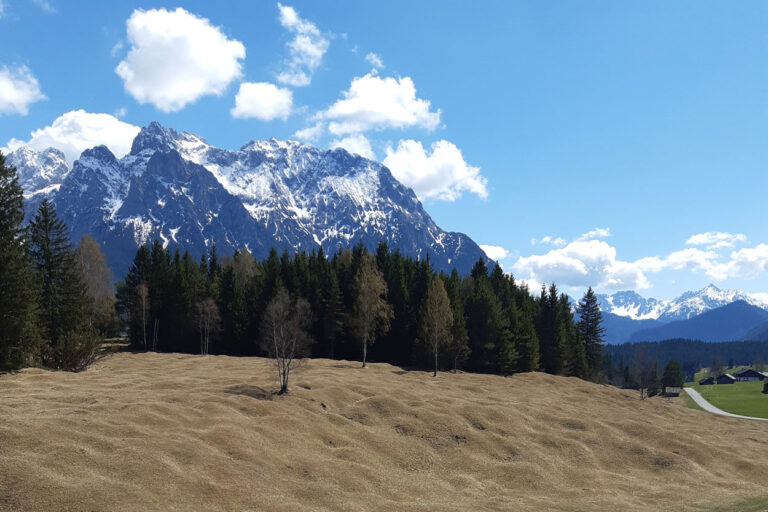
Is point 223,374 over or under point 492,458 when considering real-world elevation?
over

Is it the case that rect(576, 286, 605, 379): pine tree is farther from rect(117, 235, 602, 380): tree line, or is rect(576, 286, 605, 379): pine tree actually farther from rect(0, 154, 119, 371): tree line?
rect(0, 154, 119, 371): tree line

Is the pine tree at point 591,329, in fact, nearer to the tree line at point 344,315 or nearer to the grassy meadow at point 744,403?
the tree line at point 344,315

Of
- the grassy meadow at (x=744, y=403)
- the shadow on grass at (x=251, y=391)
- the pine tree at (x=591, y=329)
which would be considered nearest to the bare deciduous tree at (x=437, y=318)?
the shadow on grass at (x=251, y=391)

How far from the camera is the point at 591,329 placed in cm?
13012

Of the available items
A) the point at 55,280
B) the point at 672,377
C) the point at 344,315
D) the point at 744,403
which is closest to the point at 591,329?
the point at 744,403

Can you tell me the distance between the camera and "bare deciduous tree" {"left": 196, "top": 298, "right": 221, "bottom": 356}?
86.1 meters

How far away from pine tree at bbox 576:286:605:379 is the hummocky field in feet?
224

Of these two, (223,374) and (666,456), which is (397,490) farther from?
(223,374)

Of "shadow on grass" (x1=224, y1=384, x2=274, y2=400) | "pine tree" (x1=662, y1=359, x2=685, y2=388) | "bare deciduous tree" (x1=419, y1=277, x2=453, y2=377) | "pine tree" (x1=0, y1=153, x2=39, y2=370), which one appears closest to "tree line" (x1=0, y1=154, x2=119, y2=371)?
"pine tree" (x1=0, y1=153, x2=39, y2=370)

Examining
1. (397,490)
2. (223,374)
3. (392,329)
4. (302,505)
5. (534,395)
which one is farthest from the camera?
(392,329)

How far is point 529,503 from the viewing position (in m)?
30.5

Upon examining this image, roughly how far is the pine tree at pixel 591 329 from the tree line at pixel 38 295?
110063 mm

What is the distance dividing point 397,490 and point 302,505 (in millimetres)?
7192

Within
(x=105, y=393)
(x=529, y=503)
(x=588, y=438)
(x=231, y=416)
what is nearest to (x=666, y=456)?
(x=588, y=438)
